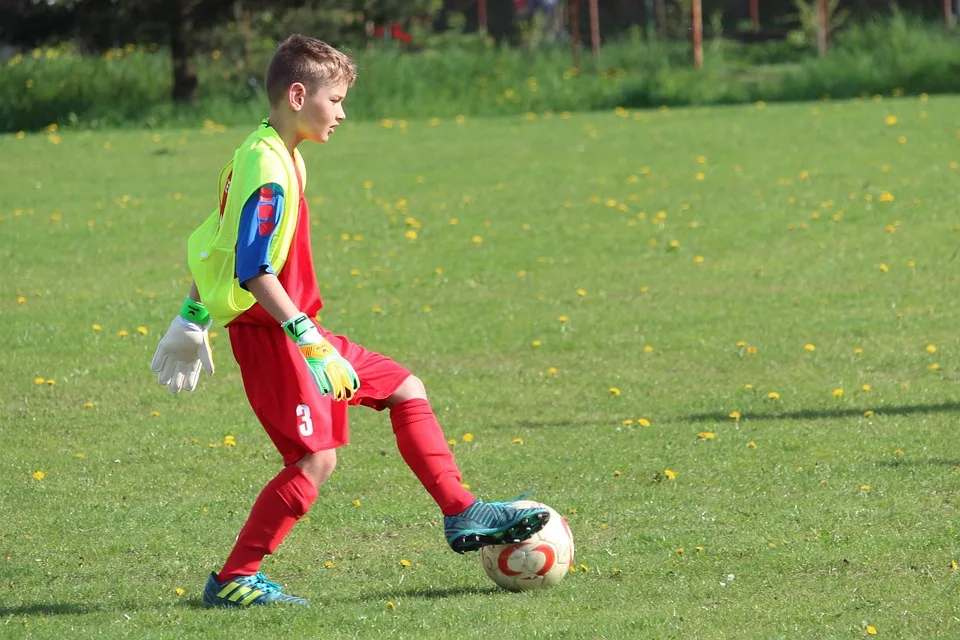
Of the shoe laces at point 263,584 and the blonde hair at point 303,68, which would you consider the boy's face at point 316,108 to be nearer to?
the blonde hair at point 303,68

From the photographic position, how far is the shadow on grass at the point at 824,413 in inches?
309

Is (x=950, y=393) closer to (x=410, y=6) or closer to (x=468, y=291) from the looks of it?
(x=468, y=291)

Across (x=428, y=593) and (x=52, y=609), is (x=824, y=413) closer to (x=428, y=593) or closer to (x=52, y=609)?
(x=428, y=593)

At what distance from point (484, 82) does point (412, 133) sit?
3.60 meters

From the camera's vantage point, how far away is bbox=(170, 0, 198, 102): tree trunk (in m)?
22.4

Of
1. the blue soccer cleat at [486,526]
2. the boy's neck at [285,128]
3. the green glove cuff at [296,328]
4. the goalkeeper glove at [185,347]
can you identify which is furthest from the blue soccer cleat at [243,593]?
the boy's neck at [285,128]

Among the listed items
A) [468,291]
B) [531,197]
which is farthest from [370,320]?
[531,197]

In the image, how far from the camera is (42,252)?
13.3 metres

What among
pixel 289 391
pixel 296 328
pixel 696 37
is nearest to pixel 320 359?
pixel 296 328

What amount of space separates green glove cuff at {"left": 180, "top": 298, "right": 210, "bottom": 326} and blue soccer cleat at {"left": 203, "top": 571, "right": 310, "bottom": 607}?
0.88m

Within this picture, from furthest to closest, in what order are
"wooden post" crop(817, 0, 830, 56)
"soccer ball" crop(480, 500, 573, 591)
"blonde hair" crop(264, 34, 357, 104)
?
"wooden post" crop(817, 0, 830, 56) → "soccer ball" crop(480, 500, 573, 591) → "blonde hair" crop(264, 34, 357, 104)

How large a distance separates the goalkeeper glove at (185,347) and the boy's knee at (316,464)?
20.2 inches

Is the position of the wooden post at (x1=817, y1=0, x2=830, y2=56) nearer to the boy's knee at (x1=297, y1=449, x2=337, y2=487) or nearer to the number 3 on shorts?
the boy's knee at (x1=297, y1=449, x2=337, y2=487)

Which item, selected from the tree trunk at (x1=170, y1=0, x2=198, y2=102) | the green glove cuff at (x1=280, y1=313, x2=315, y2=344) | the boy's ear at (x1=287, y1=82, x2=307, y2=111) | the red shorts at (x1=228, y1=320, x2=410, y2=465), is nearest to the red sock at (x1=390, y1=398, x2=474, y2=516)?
the red shorts at (x1=228, y1=320, x2=410, y2=465)
